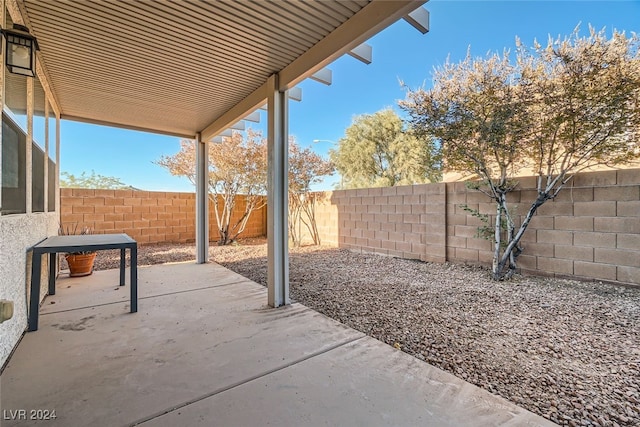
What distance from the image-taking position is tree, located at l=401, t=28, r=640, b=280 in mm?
3379

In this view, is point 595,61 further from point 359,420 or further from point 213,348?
point 213,348

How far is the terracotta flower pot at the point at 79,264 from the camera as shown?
4332 millimetres

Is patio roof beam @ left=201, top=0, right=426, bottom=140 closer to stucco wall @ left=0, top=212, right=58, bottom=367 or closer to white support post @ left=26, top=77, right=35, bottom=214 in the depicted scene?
white support post @ left=26, top=77, right=35, bottom=214

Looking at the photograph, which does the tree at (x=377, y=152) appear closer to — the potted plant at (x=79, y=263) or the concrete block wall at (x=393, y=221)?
the concrete block wall at (x=393, y=221)

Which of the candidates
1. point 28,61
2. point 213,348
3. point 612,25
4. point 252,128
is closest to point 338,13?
point 28,61

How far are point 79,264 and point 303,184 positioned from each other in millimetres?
5094

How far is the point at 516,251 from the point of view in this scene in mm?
4336

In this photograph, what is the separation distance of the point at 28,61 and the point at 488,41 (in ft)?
18.7

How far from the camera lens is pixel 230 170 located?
7652 millimetres

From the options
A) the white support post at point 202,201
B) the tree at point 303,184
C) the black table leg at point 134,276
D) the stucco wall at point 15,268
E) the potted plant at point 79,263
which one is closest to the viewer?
the stucco wall at point 15,268

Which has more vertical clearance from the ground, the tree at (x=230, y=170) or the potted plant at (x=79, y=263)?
the tree at (x=230, y=170)

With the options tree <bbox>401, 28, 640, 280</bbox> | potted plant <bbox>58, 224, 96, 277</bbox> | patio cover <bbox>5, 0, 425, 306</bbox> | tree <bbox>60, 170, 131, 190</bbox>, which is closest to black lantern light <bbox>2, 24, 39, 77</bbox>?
patio cover <bbox>5, 0, 425, 306</bbox>

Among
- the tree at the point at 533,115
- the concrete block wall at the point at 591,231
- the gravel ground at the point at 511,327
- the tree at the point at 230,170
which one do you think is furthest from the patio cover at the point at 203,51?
the concrete block wall at the point at 591,231

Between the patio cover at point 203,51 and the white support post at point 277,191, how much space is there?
0.04 ft
